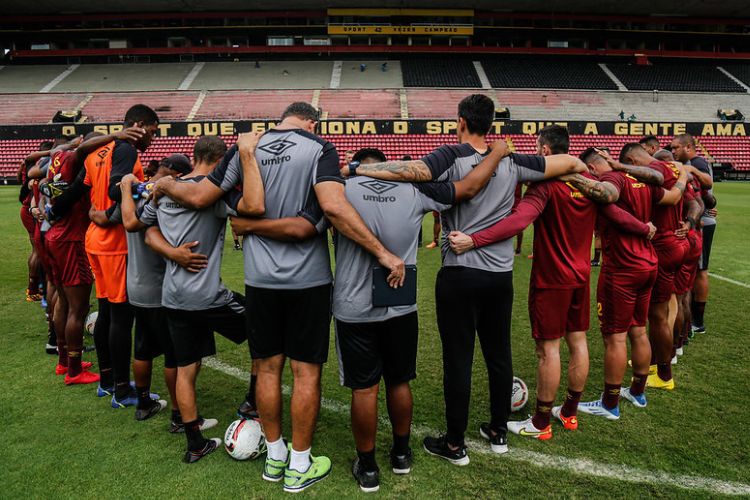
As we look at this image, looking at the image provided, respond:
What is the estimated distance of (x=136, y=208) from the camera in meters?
3.53

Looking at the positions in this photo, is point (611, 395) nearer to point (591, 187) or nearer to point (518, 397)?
point (518, 397)

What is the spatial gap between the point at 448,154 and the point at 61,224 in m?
3.60

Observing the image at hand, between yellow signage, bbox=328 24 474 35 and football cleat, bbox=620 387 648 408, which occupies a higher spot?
yellow signage, bbox=328 24 474 35

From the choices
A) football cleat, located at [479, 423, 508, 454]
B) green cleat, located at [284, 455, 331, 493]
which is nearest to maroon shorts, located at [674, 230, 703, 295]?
football cleat, located at [479, 423, 508, 454]

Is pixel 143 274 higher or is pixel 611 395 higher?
A: pixel 143 274

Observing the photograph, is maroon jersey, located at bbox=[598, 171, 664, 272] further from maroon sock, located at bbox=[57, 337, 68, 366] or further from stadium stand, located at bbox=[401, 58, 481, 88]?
stadium stand, located at bbox=[401, 58, 481, 88]

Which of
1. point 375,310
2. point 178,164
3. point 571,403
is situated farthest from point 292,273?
point 571,403

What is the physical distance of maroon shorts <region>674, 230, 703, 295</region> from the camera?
15.2ft

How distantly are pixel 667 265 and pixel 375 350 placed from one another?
2821 mm

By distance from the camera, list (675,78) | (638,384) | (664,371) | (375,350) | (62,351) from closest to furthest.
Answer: (375,350)
(638,384)
(664,371)
(62,351)
(675,78)

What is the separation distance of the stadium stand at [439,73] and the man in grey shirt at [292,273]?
36737mm

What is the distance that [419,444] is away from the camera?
3.48 metres

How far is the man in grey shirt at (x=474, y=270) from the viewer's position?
10.3 ft

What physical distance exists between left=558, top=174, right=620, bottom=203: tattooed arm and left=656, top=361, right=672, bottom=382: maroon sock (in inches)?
72.8
